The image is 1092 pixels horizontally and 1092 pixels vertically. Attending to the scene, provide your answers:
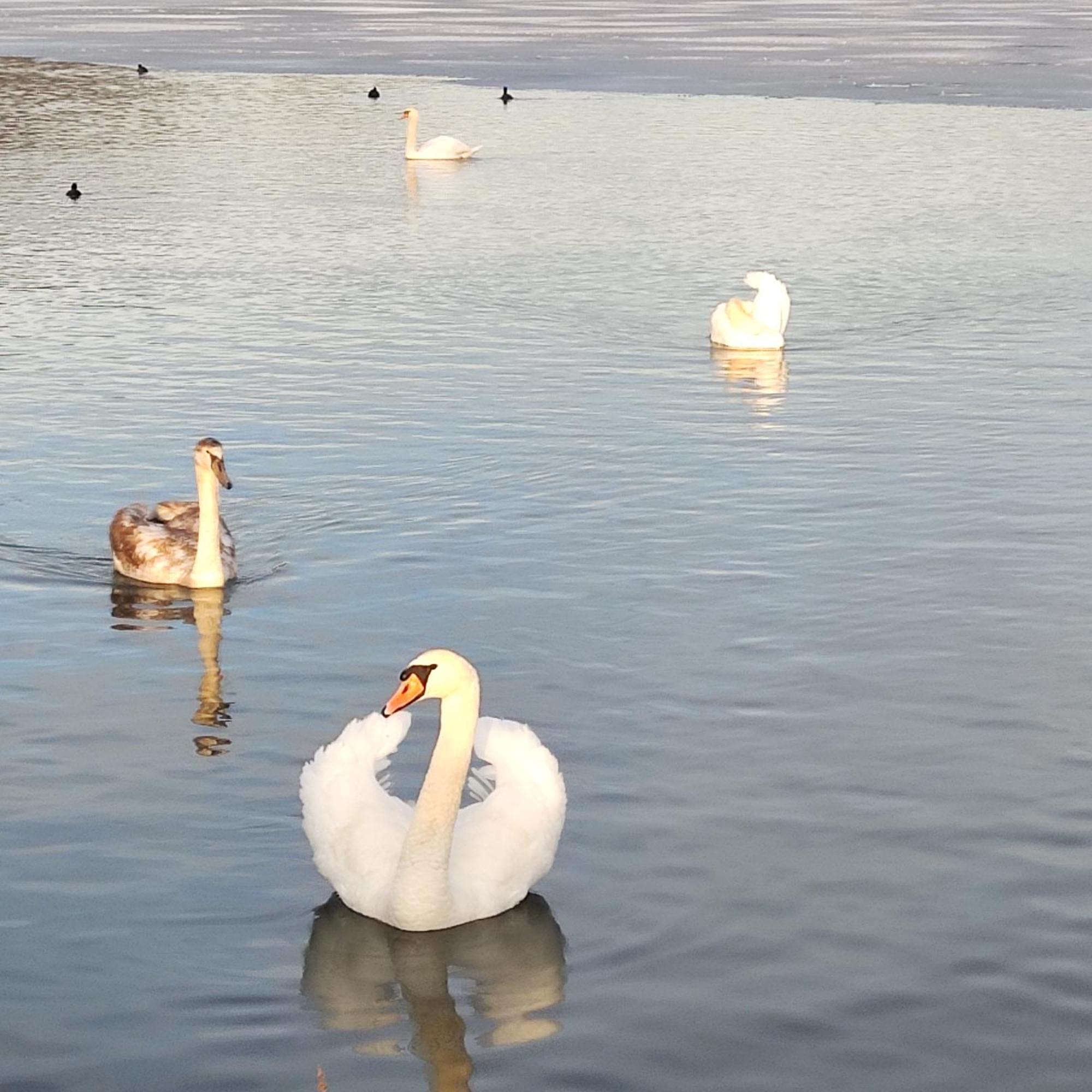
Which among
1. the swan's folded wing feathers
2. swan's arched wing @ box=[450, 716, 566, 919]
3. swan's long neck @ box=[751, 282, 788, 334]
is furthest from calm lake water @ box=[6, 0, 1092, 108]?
the swan's folded wing feathers

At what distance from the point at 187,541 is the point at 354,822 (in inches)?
252

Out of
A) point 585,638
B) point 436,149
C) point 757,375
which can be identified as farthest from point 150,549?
point 436,149

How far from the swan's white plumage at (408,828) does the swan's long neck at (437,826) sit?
0.10 metres

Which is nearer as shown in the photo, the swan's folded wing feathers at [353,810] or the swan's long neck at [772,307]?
the swan's folded wing feathers at [353,810]

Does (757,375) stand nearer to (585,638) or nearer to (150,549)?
(150,549)

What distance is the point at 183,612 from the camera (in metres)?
15.8

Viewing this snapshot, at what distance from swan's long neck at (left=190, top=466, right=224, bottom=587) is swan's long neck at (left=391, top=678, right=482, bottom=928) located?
609 cm

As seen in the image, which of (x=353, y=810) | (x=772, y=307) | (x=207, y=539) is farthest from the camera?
(x=772, y=307)

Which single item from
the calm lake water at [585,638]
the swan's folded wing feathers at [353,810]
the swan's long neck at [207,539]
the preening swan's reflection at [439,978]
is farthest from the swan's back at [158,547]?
the preening swan's reflection at [439,978]

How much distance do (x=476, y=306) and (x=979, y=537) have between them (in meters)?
11.2

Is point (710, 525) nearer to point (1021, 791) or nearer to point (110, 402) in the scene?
point (1021, 791)

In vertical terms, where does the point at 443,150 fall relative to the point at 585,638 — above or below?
above

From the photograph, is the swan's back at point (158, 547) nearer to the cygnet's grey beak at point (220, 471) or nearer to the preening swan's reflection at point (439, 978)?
the cygnet's grey beak at point (220, 471)

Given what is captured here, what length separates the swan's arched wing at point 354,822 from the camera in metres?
A: 10.3
